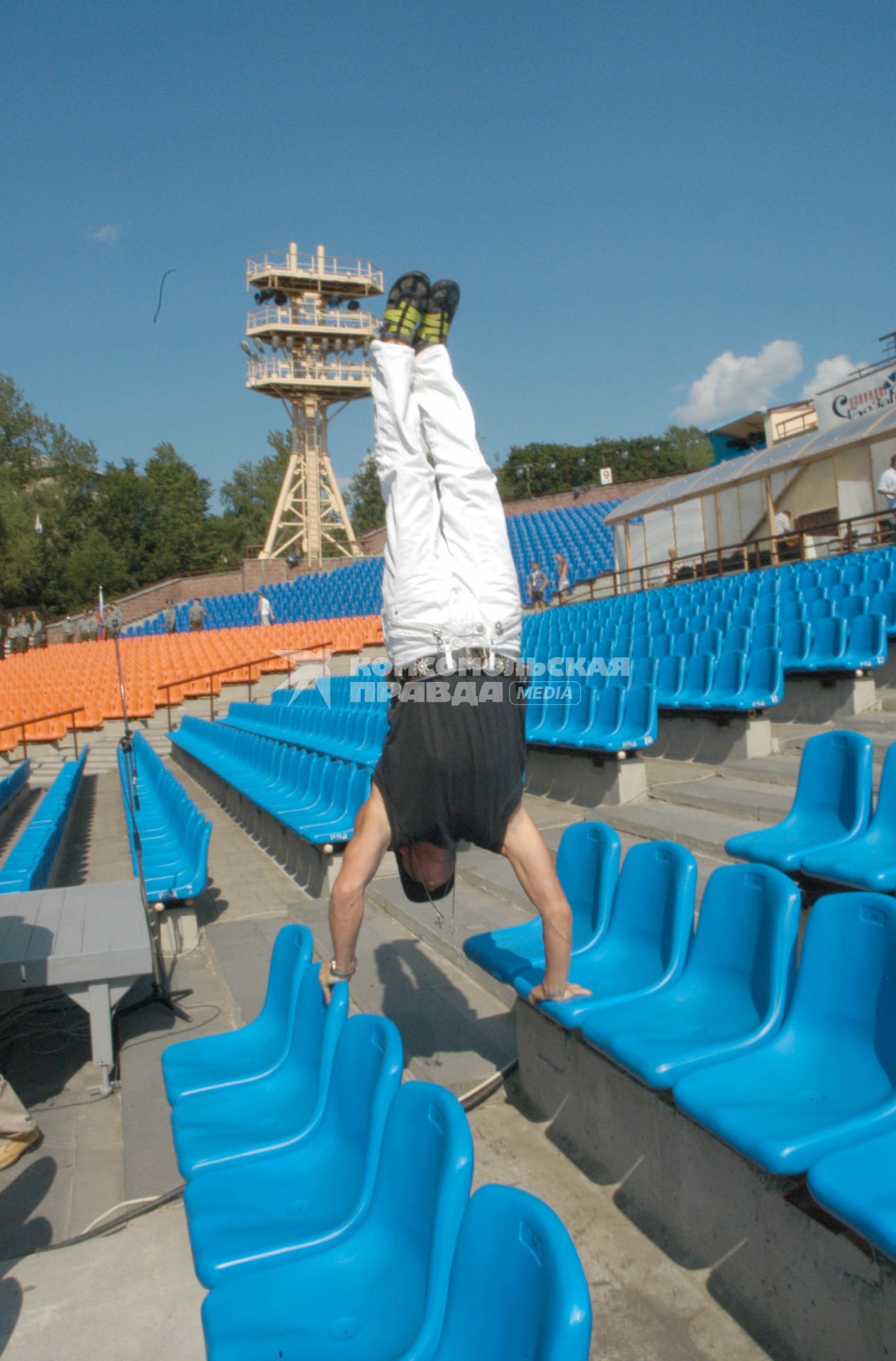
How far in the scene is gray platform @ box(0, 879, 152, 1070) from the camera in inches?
134

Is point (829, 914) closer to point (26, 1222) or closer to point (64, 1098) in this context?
point (26, 1222)

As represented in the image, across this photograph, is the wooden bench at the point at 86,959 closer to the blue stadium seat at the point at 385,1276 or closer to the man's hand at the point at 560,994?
the man's hand at the point at 560,994

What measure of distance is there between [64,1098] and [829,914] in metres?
2.99

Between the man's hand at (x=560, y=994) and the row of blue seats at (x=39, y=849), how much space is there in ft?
10.5

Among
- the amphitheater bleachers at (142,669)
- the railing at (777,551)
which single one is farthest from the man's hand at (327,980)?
the amphitheater bleachers at (142,669)

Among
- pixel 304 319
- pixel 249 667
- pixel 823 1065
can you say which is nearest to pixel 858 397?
pixel 249 667

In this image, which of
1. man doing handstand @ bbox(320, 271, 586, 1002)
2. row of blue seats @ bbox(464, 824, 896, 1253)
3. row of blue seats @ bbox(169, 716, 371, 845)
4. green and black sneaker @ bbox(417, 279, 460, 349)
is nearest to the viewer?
row of blue seats @ bbox(464, 824, 896, 1253)

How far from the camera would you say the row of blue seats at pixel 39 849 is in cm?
492

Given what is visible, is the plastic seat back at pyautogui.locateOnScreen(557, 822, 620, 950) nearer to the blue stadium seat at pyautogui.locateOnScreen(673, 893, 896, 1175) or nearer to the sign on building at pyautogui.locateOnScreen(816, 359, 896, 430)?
the blue stadium seat at pyautogui.locateOnScreen(673, 893, 896, 1175)

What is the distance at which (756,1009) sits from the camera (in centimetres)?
209

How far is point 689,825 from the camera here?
4383 mm

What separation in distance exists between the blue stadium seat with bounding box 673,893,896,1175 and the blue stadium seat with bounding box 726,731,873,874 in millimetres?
881

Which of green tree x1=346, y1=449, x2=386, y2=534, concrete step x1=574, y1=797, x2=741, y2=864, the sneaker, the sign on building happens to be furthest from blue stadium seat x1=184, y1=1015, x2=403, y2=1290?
green tree x1=346, y1=449, x2=386, y2=534

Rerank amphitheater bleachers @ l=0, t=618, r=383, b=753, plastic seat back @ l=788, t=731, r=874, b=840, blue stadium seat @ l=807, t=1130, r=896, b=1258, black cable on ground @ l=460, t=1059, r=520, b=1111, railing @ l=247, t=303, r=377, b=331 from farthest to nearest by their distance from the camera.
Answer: railing @ l=247, t=303, r=377, b=331 → amphitheater bleachers @ l=0, t=618, r=383, b=753 → plastic seat back @ l=788, t=731, r=874, b=840 → black cable on ground @ l=460, t=1059, r=520, b=1111 → blue stadium seat @ l=807, t=1130, r=896, b=1258
